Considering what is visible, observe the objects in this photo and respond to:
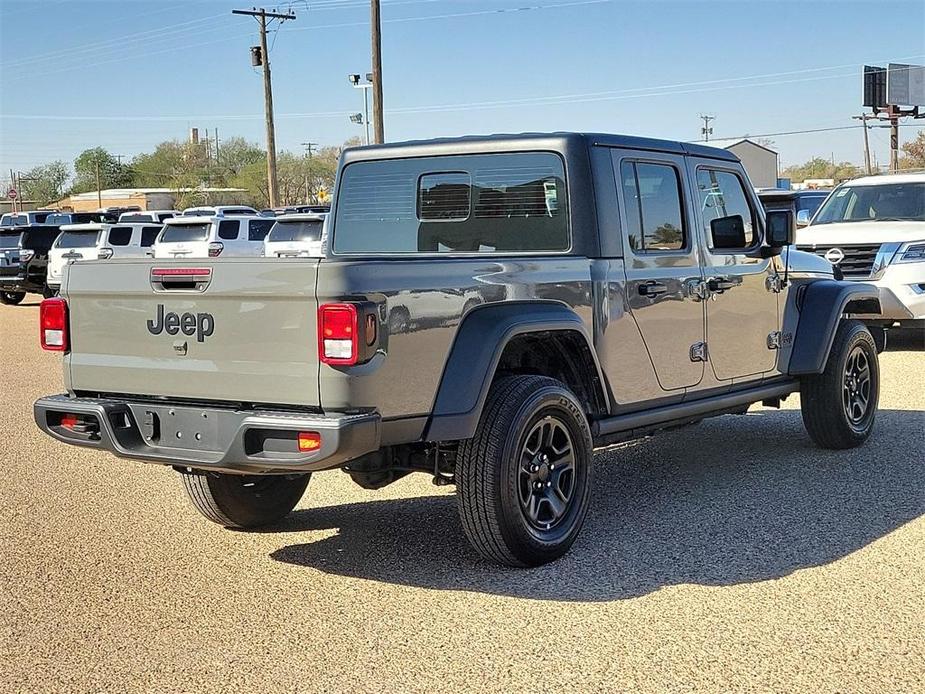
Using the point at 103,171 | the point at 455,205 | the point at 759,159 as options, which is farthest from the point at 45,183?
the point at 455,205

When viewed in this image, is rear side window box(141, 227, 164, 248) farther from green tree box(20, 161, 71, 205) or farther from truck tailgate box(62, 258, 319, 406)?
green tree box(20, 161, 71, 205)

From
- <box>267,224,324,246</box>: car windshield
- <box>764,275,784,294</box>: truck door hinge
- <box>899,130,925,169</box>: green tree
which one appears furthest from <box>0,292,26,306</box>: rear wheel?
<box>899,130,925,169</box>: green tree

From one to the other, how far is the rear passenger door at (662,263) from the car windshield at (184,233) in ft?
62.9

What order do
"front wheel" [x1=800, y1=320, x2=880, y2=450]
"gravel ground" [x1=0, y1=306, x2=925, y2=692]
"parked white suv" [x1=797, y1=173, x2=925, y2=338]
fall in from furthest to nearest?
"parked white suv" [x1=797, y1=173, x2=925, y2=338] → "front wheel" [x1=800, y1=320, x2=880, y2=450] → "gravel ground" [x1=0, y1=306, x2=925, y2=692]

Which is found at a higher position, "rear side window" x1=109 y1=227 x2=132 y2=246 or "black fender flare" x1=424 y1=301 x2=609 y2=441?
"rear side window" x1=109 y1=227 x2=132 y2=246

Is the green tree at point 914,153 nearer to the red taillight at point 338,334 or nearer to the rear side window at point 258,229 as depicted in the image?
the rear side window at point 258,229

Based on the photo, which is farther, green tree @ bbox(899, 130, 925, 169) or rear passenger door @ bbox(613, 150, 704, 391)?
green tree @ bbox(899, 130, 925, 169)

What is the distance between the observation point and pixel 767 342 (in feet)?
24.5

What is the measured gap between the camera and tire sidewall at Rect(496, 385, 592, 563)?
5.35 m

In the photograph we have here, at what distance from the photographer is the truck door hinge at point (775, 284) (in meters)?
7.48

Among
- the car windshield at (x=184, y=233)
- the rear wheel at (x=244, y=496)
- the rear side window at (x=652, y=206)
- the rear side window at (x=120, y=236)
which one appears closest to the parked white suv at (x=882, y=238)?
the rear side window at (x=652, y=206)

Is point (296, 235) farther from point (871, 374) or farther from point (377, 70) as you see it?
point (871, 374)

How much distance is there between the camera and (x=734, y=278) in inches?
279

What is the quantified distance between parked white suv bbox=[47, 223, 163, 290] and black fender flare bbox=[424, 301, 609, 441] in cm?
1885
